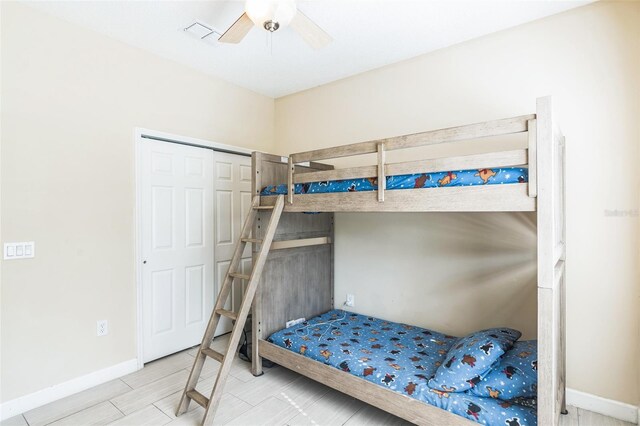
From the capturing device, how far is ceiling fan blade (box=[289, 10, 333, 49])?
1862mm

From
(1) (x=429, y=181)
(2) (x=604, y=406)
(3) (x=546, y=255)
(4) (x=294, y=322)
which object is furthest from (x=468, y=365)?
(4) (x=294, y=322)

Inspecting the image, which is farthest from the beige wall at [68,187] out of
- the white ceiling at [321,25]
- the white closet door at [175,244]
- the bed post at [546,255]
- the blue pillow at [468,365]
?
the bed post at [546,255]

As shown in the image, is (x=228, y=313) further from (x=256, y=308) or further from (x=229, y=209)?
(x=229, y=209)

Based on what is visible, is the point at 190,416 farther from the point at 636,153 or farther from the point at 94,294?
the point at 636,153

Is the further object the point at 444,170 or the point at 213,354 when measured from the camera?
the point at 213,354

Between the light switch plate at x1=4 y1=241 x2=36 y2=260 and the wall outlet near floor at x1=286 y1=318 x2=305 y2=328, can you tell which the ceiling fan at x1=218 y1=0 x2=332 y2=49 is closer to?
the light switch plate at x1=4 y1=241 x2=36 y2=260

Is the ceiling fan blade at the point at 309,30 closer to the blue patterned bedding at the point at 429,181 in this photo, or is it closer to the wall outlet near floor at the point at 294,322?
the blue patterned bedding at the point at 429,181

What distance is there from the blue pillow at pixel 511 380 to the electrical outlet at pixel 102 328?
267 cm

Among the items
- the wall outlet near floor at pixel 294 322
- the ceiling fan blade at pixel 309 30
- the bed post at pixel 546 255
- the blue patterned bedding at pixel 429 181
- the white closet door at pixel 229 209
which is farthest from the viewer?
the white closet door at pixel 229 209

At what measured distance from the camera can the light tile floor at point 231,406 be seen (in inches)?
82.9

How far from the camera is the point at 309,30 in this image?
195cm

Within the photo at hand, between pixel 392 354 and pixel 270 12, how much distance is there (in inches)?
87.4

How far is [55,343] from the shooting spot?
2.37m

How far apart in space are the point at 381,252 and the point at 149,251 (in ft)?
6.93
